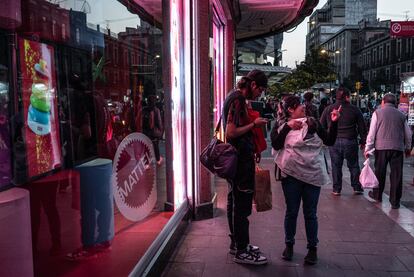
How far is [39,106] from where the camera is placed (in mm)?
2422

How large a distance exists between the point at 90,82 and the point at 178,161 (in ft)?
7.49

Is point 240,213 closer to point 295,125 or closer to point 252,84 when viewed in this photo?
point 295,125

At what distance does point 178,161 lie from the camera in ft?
17.0

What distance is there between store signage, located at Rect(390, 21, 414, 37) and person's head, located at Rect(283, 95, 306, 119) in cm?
1282

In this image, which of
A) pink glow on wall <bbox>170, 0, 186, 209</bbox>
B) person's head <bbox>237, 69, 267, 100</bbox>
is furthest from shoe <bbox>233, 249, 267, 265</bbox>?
person's head <bbox>237, 69, 267, 100</bbox>

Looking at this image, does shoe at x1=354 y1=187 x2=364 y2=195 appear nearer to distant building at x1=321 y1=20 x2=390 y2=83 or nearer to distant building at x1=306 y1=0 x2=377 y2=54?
distant building at x1=321 y1=20 x2=390 y2=83

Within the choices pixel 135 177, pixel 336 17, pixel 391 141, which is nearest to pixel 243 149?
pixel 135 177

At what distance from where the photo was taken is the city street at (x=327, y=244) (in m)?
4.03

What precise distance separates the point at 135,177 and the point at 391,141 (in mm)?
4196

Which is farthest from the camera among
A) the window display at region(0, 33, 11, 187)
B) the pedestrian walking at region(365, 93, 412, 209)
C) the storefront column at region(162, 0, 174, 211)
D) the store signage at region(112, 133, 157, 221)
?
the pedestrian walking at region(365, 93, 412, 209)

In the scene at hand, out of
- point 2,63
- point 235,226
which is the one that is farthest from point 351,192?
point 2,63

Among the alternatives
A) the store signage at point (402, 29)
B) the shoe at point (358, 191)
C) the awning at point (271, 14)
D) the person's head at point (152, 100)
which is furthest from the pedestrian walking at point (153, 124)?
the store signage at point (402, 29)

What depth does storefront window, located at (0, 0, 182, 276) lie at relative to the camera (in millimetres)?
2293

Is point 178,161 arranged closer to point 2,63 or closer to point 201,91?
point 201,91
